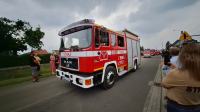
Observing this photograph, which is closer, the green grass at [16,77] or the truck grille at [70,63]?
the truck grille at [70,63]

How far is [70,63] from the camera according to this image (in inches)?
278

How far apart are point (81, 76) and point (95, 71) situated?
2.05 ft

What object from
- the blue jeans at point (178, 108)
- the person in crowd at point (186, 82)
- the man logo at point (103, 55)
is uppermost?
the man logo at point (103, 55)

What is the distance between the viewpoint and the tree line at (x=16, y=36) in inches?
1380

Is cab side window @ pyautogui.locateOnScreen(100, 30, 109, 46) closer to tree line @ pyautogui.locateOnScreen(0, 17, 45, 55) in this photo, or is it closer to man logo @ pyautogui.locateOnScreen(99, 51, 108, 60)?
man logo @ pyautogui.locateOnScreen(99, 51, 108, 60)

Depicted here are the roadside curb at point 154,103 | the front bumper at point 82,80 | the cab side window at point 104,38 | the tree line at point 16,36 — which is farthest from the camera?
the tree line at point 16,36

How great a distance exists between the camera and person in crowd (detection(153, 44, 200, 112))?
2121 mm

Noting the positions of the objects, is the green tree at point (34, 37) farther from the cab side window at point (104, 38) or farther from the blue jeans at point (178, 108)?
the blue jeans at point (178, 108)

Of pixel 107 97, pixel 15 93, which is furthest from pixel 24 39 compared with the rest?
pixel 107 97

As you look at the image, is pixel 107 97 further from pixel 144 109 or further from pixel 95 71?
pixel 144 109

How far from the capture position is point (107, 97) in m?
6.16

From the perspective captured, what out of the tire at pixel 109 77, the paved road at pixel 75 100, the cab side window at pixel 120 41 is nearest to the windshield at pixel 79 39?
the tire at pixel 109 77

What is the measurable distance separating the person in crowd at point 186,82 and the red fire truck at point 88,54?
4.07m

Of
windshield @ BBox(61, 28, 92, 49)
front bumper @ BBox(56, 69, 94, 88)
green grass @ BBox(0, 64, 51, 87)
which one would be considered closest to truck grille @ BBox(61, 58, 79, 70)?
front bumper @ BBox(56, 69, 94, 88)
